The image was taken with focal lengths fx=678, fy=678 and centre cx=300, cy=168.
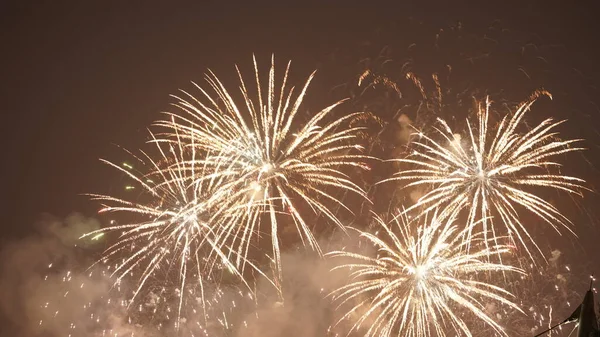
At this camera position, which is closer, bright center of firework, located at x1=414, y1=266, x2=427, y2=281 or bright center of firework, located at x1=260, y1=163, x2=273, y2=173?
bright center of firework, located at x1=260, y1=163, x2=273, y2=173

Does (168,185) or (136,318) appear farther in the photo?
A: (136,318)

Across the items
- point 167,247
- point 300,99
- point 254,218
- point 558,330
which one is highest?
point 300,99

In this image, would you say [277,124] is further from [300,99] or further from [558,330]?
[558,330]

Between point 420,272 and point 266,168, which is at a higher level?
point 266,168

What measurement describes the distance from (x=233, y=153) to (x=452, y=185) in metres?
6.18

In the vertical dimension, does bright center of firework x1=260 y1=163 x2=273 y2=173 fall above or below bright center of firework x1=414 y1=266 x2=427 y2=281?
above

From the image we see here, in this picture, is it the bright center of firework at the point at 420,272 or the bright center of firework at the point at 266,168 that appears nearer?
the bright center of firework at the point at 266,168

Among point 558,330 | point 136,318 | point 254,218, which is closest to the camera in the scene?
point 254,218

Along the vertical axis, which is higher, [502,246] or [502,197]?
[502,197]

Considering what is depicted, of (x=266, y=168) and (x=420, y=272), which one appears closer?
(x=266, y=168)

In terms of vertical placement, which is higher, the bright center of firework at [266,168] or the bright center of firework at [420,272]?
the bright center of firework at [266,168]

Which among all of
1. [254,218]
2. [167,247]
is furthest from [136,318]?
[254,218]

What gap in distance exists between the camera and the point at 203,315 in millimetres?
27625

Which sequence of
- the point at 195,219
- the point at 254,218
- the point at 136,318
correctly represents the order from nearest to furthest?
the point at 254,218 < the point at 195,219 < the point at 136,318
